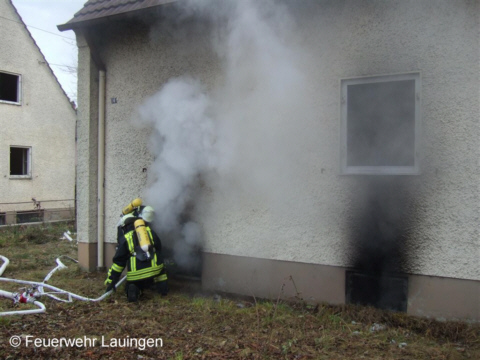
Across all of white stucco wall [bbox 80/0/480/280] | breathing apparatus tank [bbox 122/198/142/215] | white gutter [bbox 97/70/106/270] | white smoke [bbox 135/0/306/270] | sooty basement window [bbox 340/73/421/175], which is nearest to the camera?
white stucco wall [bbox 80/0/480/280]

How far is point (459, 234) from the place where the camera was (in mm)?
4551

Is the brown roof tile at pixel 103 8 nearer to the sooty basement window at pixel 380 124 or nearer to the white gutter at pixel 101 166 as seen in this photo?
the white gutter at pixel 101 166

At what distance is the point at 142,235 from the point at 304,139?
2.48m

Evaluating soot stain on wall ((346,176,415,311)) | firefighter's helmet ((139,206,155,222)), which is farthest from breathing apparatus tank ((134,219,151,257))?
soot stain on wall ((346,176,415,311))

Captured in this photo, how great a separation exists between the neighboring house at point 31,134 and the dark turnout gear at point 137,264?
10140mm

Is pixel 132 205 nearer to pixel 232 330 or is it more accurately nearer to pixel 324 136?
pixel 232 330

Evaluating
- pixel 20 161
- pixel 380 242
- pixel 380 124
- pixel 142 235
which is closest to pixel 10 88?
pixel 20 161

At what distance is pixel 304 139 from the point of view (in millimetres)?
5484

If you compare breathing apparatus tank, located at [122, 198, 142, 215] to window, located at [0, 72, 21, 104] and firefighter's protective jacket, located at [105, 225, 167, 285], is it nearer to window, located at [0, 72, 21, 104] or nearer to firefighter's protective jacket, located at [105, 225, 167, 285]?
firefighter's protective jacket, located at [105, 225, 167, 285]

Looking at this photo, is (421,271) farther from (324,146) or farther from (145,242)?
(145,242)

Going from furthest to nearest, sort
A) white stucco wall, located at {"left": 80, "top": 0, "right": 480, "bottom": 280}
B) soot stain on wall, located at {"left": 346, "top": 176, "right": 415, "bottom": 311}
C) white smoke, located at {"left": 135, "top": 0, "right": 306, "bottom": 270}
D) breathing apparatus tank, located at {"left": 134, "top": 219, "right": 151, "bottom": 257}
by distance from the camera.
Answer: breathing apparatus tank, located at {"left": 134, "top": 219, "right": 151, "bottom": 257} → white smoke, located at {"left": 135, "top": 0, "right": 306, "bottom": 270} → soot stain on wall, located at {"left": 346, "top": 176, "right": 415, "bottom": 311} → white stucco wall, located at {"left": 80, "top": 0, "right": 480, "bottom": 280}

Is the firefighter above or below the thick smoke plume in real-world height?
below

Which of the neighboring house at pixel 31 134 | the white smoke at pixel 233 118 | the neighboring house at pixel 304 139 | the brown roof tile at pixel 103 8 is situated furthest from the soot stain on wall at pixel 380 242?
the neighboring house at pixel 31 134

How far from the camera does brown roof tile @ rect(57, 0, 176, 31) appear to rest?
624 centimetres
